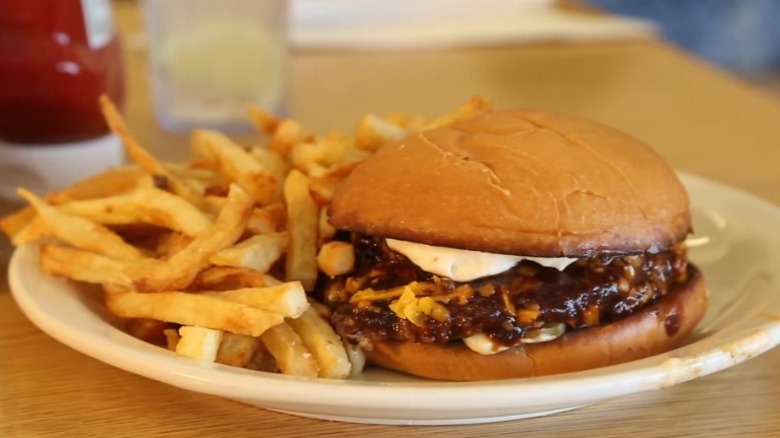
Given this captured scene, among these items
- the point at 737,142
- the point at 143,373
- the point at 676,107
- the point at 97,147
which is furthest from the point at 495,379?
the point at 676,107

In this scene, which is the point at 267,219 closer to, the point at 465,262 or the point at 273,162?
the point at 273,162

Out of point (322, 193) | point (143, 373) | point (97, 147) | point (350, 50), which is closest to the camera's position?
point (143, 373)

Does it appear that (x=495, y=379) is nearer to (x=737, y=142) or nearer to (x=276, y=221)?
(x=276, y=221)

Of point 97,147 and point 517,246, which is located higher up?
point 517,246

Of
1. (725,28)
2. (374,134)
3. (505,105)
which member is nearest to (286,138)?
(374,134)

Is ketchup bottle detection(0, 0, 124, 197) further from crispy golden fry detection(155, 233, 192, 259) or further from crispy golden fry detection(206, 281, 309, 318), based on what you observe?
crispy golden fry detection(206, 281, 309, 318)
